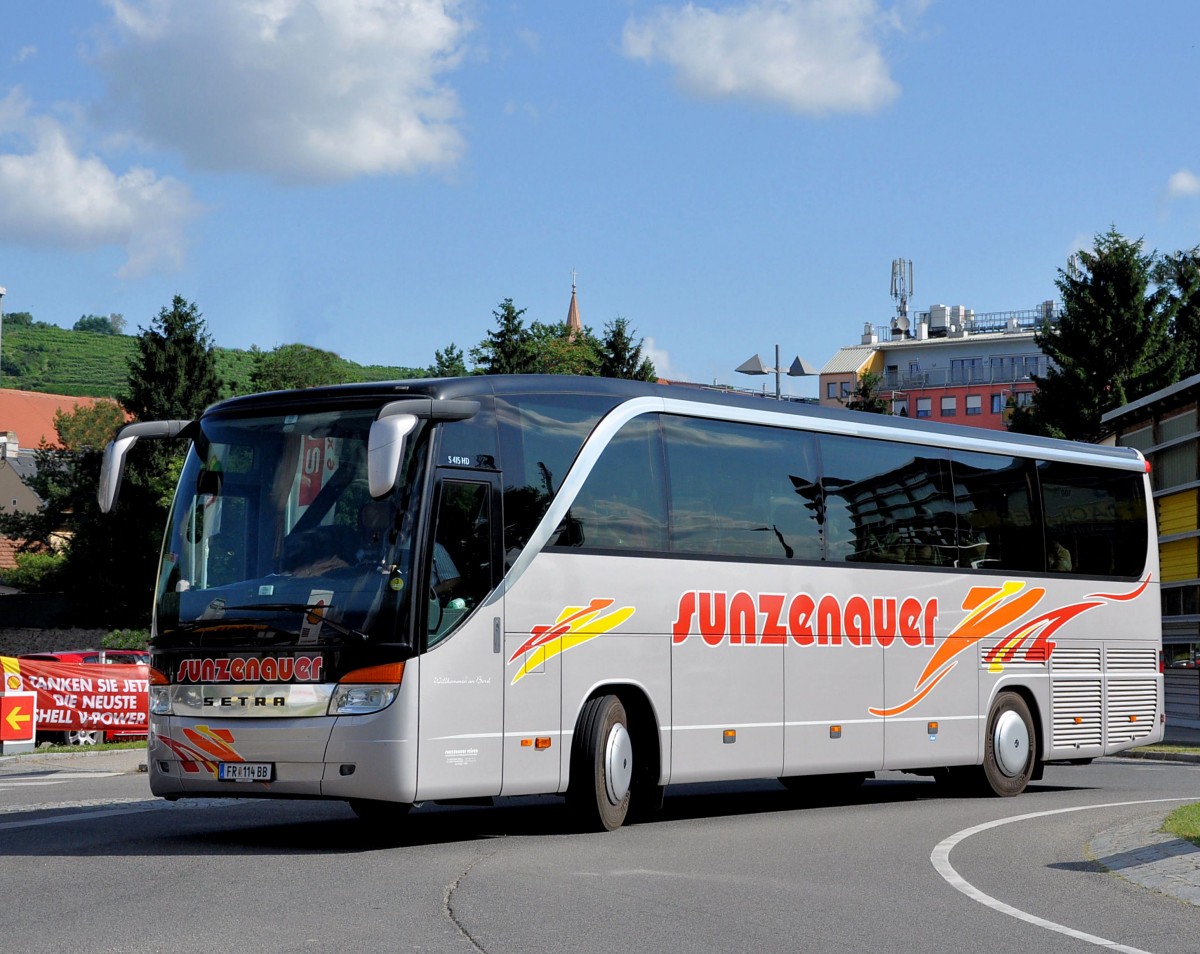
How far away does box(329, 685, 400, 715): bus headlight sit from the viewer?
12273 millimetres

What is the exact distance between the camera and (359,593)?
12398 mm

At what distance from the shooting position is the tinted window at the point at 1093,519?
2005 centimetres

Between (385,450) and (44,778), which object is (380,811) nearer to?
(385,450)

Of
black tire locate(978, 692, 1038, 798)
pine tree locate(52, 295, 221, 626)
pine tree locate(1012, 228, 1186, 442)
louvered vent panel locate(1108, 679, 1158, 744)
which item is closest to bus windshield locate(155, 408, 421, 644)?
black tire locate(978, 692, 1038, 798)

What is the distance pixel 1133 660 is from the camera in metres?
21.0

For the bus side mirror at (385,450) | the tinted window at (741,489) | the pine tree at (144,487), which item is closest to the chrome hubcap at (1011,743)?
the tinted window at (741,489)

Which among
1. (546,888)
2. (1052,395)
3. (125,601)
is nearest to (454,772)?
(546,888)

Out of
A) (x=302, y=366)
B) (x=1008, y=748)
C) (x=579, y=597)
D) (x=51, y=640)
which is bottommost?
(x=1008, y=748)

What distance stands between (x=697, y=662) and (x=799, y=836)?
186 cm

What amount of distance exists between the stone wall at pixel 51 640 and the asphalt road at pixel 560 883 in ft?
193

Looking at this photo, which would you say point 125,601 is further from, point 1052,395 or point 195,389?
point 1052,395

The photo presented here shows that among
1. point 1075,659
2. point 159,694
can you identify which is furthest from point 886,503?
point 159,694

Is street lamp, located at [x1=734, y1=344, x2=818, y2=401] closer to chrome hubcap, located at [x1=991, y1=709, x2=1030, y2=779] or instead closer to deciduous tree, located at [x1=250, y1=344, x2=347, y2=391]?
chrome hubcap, located at [x1=991, y1=709, x2=1030, y2=779]

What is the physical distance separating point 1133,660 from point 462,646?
35.9ft
